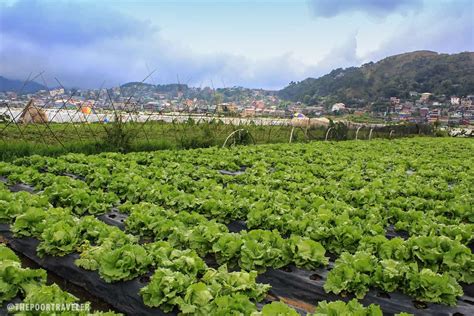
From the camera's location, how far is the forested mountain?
77.9 metres

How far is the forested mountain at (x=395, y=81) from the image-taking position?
7788 centimetres

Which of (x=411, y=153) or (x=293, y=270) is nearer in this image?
(x=293, y=270)

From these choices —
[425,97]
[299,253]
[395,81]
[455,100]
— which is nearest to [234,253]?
[299,253]

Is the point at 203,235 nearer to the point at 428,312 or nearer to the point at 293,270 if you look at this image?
the point at 293,270

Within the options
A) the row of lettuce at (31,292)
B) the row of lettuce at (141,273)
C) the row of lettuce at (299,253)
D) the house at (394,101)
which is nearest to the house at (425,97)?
the house at (394,101)

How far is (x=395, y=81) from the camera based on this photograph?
83.4 meters

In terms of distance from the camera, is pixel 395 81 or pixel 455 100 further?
pixel 395 81

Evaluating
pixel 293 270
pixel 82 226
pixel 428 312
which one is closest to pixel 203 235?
pixel 293 270

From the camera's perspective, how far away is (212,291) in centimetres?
353

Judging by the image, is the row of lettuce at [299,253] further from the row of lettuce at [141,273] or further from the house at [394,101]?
the house at [394,101]

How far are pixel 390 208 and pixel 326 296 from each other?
9.76 feet

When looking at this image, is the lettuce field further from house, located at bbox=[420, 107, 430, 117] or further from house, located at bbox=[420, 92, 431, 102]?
house, located at bbox=[420, 92, 431, 102]

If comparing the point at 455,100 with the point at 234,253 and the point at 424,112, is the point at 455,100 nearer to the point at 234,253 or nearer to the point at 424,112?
the point at 424,112

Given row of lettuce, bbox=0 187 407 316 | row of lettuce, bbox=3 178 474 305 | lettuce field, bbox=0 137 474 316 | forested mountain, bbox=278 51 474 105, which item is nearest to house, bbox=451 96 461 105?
forested mountain, bbox=278 51 474 105
